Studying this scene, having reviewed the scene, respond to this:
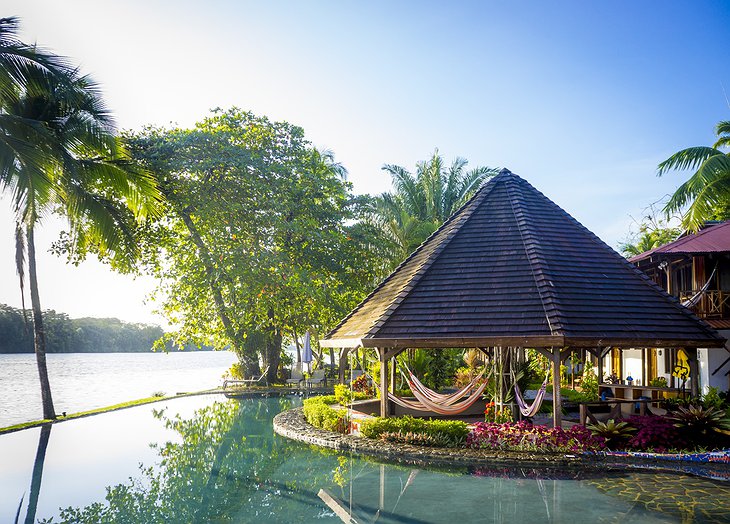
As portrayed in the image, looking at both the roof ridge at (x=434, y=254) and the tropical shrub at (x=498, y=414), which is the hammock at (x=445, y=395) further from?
the roof ridge at (x=434, y=254)

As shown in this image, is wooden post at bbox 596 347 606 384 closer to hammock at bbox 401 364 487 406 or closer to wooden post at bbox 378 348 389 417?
hammock at bbox 401 364 487 406

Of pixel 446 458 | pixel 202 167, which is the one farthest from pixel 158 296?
pixel 446 458

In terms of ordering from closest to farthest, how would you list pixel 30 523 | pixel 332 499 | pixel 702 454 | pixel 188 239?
pixel 30 523 → pixel 332 499 → pixel 702 454 → pixel 188 239

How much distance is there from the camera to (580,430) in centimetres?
1099

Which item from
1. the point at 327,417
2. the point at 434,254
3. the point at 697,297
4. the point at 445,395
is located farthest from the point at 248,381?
the point at 697,297

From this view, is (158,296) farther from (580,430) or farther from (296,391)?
(580,430)

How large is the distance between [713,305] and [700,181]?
3.38m

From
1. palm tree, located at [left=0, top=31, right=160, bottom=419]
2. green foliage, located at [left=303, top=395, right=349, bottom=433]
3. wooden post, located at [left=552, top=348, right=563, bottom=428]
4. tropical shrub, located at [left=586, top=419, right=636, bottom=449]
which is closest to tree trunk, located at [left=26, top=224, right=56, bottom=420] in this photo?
palm tree, located at [left=0, top=31, right=160, bottom=419]

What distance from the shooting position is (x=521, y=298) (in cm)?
1210

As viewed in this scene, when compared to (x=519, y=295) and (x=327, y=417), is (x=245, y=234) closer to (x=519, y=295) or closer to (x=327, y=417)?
(x=327, y=417)

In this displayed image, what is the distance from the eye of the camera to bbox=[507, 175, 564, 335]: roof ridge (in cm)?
1135

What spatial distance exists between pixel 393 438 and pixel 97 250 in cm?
1487

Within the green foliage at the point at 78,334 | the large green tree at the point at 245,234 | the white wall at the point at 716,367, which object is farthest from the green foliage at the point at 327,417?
the green foliage at the point at 78,334

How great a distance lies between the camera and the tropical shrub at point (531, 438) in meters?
10.7
